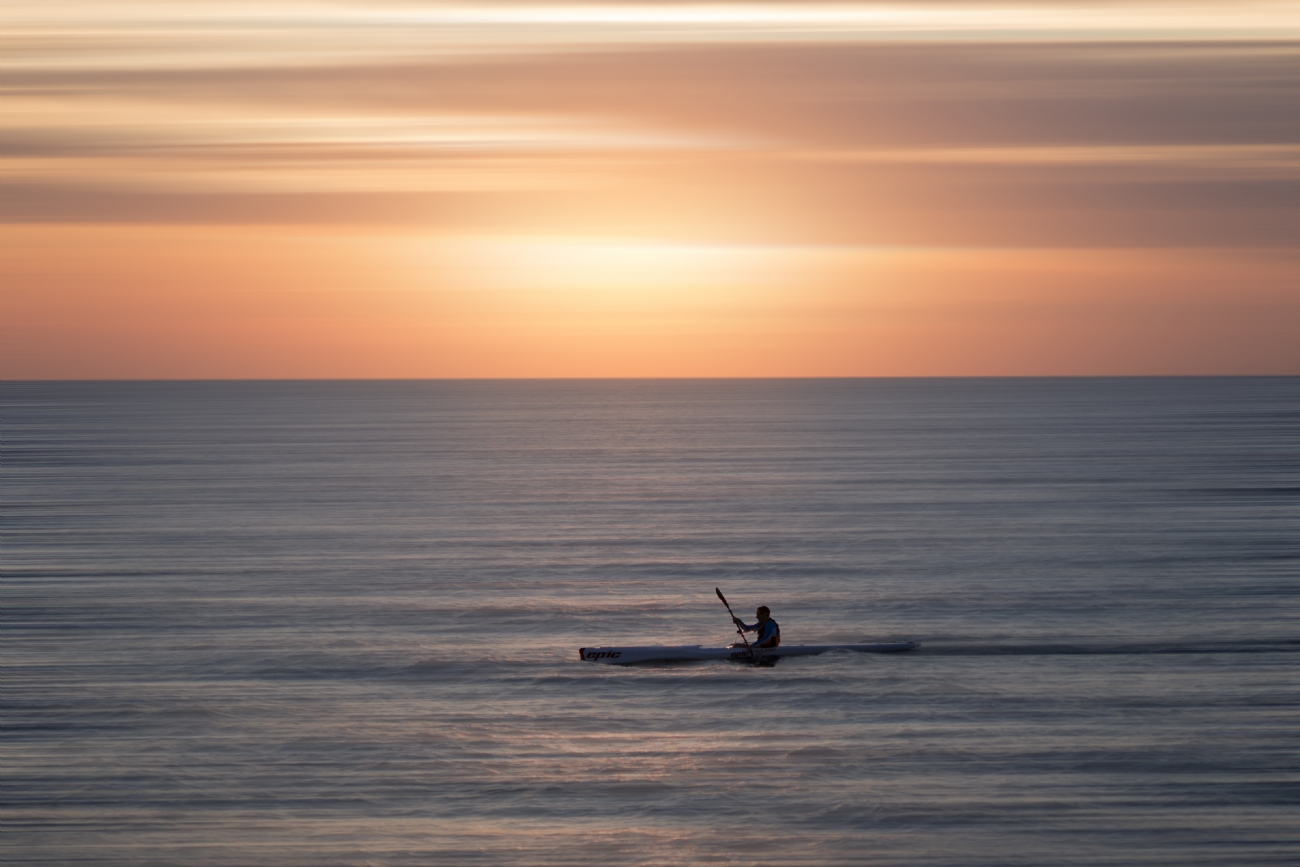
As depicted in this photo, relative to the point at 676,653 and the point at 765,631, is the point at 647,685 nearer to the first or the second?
the point at 676,653

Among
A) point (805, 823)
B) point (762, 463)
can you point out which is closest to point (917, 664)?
point (805, 823)

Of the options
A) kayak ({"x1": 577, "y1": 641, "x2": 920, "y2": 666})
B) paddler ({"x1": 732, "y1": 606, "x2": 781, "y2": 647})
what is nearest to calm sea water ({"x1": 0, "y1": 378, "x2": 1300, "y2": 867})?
kayak ({"x1": 577, "y1": 641, "x2": 920, "y2": 666})

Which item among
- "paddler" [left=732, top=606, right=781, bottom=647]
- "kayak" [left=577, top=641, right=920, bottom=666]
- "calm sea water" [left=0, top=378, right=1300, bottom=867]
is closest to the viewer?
"calm sea water" [left=0, top=378, right=1300, bottom=867]

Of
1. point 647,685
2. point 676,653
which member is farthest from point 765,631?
point 647,685

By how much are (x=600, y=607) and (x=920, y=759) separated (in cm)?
1869

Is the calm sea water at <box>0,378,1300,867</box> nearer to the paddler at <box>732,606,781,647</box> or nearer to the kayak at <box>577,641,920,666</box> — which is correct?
the kayak at <box>577,641,920,666</box>

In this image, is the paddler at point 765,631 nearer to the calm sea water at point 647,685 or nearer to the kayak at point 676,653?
the kayak at point 676,653

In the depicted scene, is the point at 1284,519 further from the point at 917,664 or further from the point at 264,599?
the point at 264,599

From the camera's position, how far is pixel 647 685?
3161 centimetres

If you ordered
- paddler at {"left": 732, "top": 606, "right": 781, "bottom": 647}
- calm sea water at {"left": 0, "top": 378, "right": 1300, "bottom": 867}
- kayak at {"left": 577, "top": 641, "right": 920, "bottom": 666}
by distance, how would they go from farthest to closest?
kayak at {"left": 577, "top": 641, "right": 920, "bottom": 666}, paddler at {"left": 732, "top": 606, "right": 781, "bottom": 647}, calm sea water at {"left": 0, "top": 378, "right": 1300, "bottom": 867}

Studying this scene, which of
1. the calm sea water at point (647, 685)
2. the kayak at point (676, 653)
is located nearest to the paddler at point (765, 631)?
the kayak at point (676, 653)

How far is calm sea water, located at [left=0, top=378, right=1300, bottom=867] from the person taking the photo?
22031 millimetres

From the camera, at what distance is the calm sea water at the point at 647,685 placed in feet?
72.3

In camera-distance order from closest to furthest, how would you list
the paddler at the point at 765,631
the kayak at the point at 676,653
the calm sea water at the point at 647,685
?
the calm sea water at the point at 647,685 → the paddler at the point at 765,631 → the kayak at the point at 676,653
